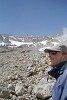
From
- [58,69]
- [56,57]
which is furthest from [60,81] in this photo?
[56,57]

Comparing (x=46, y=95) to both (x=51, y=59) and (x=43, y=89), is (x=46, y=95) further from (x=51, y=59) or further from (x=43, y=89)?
(x=51, y=59)

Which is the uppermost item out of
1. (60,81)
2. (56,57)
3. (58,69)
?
(56,57)

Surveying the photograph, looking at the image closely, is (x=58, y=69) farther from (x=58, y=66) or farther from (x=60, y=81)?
(x=60, y=81)

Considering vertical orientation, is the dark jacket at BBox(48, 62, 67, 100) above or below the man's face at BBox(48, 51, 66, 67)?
below

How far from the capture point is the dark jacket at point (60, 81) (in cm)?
308

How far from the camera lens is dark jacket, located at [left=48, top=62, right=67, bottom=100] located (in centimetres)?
308

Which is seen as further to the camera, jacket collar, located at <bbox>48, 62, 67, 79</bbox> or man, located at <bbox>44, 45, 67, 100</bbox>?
jacket collar, located at <bbox>48, 62, 67, 79</bbox>

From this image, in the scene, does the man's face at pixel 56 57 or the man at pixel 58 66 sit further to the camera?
the man's face at pixel 56 57

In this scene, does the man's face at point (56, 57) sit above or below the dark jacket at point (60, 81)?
above

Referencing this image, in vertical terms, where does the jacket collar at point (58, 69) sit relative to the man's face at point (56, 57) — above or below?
below

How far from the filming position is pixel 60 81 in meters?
3.14

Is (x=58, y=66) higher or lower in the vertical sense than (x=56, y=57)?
lower

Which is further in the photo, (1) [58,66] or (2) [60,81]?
(1) [58,66]

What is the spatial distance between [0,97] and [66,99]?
544 centimetres
